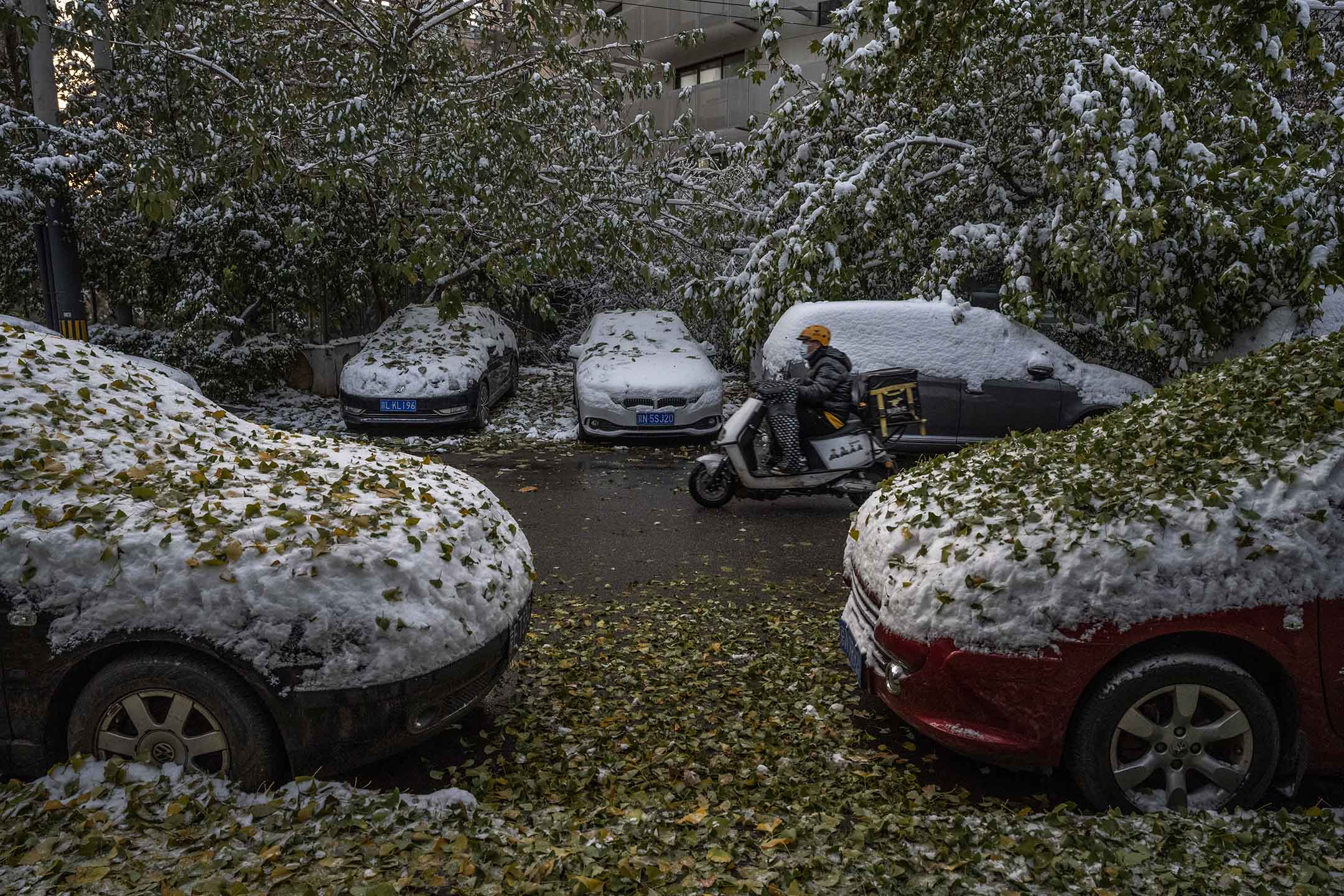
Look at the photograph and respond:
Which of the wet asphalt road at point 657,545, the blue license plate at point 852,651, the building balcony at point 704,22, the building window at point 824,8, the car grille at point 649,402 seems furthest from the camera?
the building balcony at point 704,22

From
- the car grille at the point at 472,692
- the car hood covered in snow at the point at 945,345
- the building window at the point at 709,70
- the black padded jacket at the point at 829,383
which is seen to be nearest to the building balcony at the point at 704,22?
the building window at the point at 709,70

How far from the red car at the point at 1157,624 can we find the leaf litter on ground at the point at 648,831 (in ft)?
0.71

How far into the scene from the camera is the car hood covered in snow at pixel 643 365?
11.2 metres

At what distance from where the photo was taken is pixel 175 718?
3221mm

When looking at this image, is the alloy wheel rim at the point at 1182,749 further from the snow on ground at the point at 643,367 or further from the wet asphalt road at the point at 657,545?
the snow on ground at the point at 643,367

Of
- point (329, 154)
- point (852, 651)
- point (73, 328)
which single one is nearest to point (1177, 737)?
Result: point (852, 651)

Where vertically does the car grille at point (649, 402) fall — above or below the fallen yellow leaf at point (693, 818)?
above

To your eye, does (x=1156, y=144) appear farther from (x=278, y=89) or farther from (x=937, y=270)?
(x=278, y=89)

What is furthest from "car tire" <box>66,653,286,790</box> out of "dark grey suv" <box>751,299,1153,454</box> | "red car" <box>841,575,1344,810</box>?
"dark grey suv" <box>751,299,1153,454</box>

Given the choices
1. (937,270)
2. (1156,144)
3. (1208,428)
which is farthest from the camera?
(937,270)

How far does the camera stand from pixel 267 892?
2707 mm

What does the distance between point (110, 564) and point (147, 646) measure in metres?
0.30

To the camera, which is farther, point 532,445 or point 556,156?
point 556,156

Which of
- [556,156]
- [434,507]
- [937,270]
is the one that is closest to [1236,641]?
[434,507]
